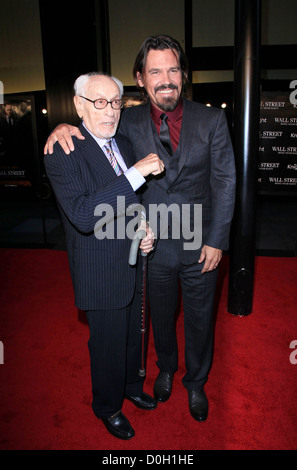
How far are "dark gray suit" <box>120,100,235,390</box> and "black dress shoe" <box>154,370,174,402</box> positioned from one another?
5.0 inches

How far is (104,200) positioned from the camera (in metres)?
1.62

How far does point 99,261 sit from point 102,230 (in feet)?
0.49

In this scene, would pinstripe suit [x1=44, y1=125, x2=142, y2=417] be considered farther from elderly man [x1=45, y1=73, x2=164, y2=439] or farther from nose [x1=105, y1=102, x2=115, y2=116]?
nose [x1=105, y1=102, x2=115, y2=116]

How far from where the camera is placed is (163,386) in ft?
7.75

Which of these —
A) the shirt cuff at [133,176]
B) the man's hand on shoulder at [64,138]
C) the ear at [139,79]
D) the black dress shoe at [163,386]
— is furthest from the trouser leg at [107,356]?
the ear at [139,79]

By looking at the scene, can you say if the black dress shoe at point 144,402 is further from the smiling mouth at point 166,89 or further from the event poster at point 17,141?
the event poster at point 17,141

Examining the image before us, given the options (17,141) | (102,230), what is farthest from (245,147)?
(17,141)

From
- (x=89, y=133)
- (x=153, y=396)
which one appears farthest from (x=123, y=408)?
(x=89, y=133)

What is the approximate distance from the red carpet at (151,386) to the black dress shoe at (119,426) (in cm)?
3

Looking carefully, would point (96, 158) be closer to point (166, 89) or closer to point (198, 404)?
point (166, 89)

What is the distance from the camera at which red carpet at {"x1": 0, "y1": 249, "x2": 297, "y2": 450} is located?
2037mm

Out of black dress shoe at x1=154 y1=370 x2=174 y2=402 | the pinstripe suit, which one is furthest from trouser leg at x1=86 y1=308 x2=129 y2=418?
black dress shoe at x1=154 y1=370 x2=174 y2=402
